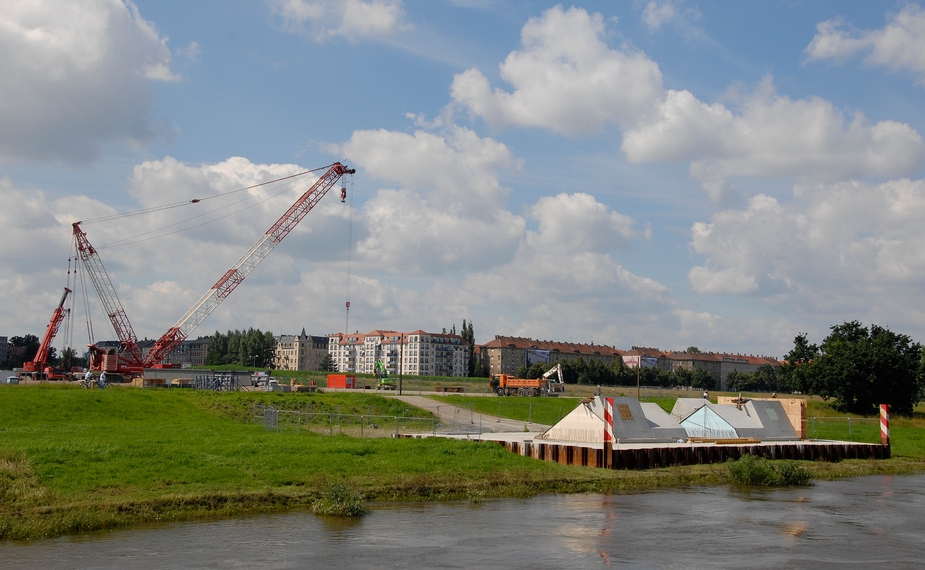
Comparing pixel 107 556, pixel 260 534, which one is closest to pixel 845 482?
pixel 260 534

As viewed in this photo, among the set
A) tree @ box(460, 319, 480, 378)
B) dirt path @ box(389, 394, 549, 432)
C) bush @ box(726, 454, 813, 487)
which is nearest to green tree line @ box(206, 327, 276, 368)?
tree @ box(460, 319, 480, 378)

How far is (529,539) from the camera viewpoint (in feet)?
53.4

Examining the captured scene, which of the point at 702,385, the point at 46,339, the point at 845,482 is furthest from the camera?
the point at 702,385

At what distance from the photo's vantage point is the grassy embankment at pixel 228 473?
1752 cm

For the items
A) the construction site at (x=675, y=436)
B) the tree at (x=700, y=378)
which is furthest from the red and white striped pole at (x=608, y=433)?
the tree at (x=700, y=378)

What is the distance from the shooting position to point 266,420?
34.2 metres

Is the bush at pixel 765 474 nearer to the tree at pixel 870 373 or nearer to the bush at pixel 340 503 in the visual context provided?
the bush at pixel 340 503

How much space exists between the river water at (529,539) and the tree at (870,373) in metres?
50.0

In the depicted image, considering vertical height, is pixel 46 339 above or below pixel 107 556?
above

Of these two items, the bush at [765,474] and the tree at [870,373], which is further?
the tree at [870,373]

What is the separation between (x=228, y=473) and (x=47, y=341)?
74635 mm

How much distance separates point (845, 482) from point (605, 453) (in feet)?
33.5

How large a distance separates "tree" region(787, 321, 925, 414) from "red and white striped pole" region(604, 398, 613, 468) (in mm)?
45398

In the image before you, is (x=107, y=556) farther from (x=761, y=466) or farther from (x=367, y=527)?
(x=761, y=466)
